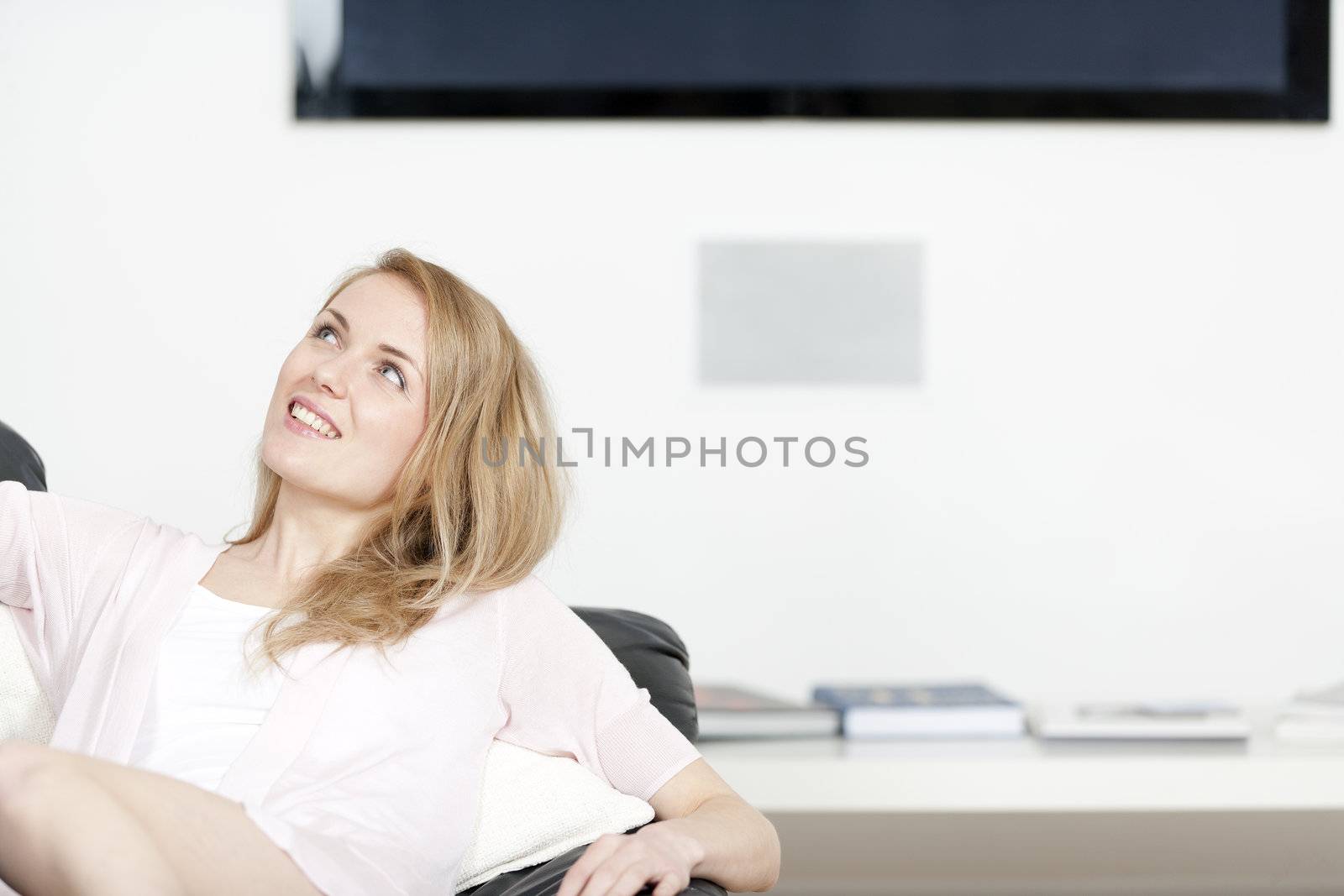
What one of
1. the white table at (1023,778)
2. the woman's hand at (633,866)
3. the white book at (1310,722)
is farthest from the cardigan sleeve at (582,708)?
the white book at (1310,722)

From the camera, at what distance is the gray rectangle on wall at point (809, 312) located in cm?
235

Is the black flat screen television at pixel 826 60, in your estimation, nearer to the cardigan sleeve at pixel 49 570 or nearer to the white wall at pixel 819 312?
the white wall at pixel 819 312

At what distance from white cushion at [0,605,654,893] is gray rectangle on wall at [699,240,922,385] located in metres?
1.11

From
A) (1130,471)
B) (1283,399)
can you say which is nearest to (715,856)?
(1130,471)

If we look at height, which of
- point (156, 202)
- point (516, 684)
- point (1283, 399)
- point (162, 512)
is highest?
point (156, 202)

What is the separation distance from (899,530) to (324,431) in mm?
1209

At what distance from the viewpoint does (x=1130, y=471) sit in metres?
2.39

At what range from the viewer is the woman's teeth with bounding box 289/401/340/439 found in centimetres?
147

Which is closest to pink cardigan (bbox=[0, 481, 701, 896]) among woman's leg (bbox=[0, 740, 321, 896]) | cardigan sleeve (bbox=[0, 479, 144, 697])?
cardigan sleeve (bbox=[0, 479, 144, 697])

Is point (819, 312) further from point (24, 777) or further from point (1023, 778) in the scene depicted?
point (24, 777)

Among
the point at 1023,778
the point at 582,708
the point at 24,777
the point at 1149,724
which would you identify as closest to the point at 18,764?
the point at 24,777

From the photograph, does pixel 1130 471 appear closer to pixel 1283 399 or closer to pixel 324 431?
pixel 1283 399

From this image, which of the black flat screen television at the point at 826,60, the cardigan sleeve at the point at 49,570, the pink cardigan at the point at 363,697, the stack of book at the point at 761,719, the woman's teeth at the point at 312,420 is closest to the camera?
the pink cardigan at the point at 363,697

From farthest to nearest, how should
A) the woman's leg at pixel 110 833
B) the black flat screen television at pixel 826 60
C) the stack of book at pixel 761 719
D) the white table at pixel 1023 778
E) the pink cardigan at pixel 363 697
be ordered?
the black flat screen television at pixel 826 60, the stack of book at pixel 761 719, the white table at pixel 1023 778, the pink cardigan at pixel 363 697, the woman's leg at pixel 110 833
